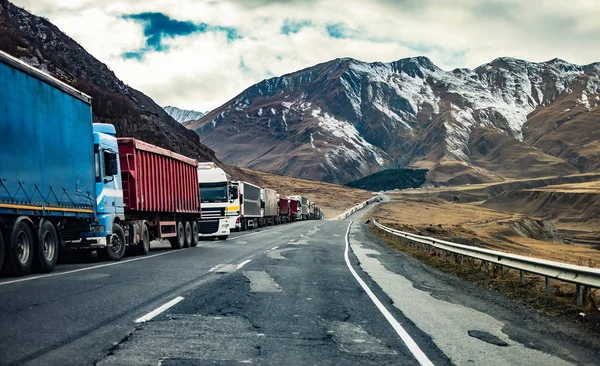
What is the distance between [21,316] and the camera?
7.73 metres

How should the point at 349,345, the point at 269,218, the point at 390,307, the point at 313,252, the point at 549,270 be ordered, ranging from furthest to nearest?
the point at 269,218 < the point at 313,252 < the point at 549,270 < the point at 390,307 < the point at 349,345

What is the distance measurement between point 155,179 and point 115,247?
12.4 feet

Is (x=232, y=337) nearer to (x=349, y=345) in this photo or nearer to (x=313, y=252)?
(x=349, y=345)

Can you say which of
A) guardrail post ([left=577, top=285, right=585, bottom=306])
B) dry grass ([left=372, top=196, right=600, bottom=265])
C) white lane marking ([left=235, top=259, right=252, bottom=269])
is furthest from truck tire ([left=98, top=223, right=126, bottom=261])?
dry grass ([left=372, top=196, right=600, bottom=265])

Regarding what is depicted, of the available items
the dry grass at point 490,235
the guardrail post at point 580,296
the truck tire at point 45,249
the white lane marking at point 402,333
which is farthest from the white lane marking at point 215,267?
the dry grass at point 490,235

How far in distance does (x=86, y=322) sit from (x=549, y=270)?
8.71m

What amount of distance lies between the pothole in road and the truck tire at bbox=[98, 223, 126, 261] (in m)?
11.4

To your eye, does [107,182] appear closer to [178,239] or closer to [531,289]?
[178,239]

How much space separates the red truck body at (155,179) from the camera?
1819 cm

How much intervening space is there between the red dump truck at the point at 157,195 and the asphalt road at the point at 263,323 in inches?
192

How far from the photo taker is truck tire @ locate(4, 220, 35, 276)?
37.0 feet

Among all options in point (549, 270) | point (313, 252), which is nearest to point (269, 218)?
point (313, 252)

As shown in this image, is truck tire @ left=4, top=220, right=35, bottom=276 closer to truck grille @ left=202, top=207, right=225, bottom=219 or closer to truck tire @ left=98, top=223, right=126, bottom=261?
truck tire @ left=98, top=223, right=126, bottom=261

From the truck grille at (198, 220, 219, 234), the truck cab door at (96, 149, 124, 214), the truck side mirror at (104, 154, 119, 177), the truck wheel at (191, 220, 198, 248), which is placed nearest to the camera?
the truck cab door at (96, 149, 124, 214)
